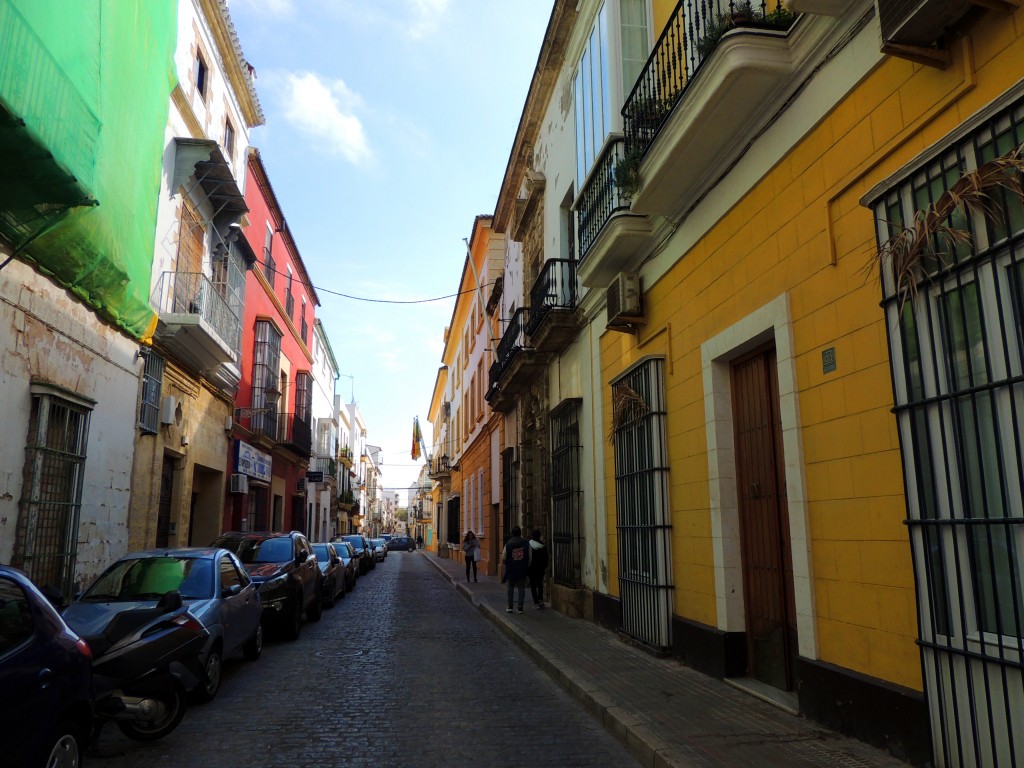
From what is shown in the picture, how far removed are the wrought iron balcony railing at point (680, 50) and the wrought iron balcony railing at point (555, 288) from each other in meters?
4.30

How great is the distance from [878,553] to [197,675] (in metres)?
5.19

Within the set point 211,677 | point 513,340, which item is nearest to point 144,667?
point 211,677

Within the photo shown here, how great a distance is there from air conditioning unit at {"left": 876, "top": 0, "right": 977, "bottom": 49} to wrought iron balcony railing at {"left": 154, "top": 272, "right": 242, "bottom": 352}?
11.7m

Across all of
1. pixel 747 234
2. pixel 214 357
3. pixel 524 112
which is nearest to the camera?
pixel 747 234

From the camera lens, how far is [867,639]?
5133 mm

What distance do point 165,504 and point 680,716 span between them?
11589mm

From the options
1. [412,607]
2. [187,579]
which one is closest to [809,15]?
[187,579]

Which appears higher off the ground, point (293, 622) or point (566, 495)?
point (566, 495)

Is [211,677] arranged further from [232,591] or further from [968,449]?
[968,449]

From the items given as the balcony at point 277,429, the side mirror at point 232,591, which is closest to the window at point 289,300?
the balcony at point 277,429

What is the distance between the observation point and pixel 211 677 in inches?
280

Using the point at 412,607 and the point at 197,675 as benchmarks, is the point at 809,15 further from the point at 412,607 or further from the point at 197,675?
the point at 412,607

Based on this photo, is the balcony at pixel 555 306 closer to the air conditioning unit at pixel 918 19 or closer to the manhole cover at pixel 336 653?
the manhole cover at pixel 336 653

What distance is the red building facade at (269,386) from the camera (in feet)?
65.1
